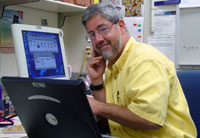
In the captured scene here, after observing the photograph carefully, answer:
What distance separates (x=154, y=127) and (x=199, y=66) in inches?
56.0

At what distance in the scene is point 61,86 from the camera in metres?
0.60

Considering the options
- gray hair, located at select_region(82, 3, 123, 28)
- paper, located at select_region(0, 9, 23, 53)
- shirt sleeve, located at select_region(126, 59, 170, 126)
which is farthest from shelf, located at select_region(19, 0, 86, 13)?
shirt sleeve, located at select_region(126, 59, 170, 126)

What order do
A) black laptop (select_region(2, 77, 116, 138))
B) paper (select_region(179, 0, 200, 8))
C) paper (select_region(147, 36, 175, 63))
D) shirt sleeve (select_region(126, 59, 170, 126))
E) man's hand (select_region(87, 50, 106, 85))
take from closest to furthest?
black laptop (select_region(2, 77, 116, 138)) < shirt sleeve (select_region(126, 59, 170, 126)) < man's hand (select_region(87, 50, 106, 85)) < paper (select_region(179, 0, 200, 8)) < paper (select_region(147, 36, 175, 63))

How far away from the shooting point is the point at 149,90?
890mm

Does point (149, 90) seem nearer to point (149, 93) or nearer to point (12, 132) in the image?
point (149, 93)

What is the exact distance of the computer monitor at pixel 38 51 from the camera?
1.17 meters

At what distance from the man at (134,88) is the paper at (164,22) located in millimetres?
1018

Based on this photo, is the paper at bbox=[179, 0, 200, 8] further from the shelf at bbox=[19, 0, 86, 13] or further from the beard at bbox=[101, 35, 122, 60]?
the beard at bbox=[101, 35, 122, 60]

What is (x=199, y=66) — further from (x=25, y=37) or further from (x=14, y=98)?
(x=14, y=98)

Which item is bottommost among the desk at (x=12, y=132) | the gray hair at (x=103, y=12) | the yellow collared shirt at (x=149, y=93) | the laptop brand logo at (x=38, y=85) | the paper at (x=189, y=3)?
the desk at (x=12, y=132)

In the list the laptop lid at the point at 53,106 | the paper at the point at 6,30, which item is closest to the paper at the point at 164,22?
the paper at the point at 6,30

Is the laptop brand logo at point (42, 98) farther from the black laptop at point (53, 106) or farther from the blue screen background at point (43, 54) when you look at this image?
the blue screen background at point (43, 54)

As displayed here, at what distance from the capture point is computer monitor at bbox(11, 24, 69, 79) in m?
1.17

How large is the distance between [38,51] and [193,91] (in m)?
0.87
